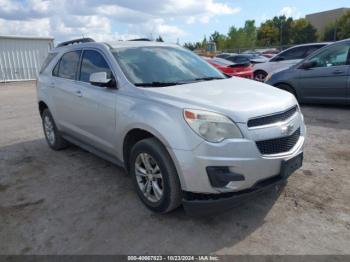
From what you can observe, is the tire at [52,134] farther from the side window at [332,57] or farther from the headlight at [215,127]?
the side window at [332,57]

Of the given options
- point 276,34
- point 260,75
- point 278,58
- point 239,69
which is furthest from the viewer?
point 276,34

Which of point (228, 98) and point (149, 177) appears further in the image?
point (149, 177)

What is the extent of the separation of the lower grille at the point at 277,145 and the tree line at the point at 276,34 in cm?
5904

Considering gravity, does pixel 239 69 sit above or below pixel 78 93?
below

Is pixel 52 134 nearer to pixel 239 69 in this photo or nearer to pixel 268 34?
pixel 239 69

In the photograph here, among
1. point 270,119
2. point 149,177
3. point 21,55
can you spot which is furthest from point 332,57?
point 21,55

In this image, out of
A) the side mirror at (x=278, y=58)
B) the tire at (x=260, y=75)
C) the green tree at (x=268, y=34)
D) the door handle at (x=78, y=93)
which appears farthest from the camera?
the green tree at (x=268, y=34)

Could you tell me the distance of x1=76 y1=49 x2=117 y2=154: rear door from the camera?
3895 mm

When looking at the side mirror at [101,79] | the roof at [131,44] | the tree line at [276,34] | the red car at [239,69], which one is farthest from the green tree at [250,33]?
the side mirror at [101,79]

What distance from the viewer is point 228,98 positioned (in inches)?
127

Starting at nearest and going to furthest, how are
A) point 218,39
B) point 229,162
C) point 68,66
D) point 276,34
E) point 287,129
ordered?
point 229,162
point 287,129
point 68,66
point 276,34
point 218,39

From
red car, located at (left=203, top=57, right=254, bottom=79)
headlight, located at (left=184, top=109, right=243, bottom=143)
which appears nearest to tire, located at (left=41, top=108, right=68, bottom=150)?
headlight, located at (left=184, top=109, right=243, bottom=143)

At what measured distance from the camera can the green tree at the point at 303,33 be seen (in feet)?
211

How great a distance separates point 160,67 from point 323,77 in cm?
533
